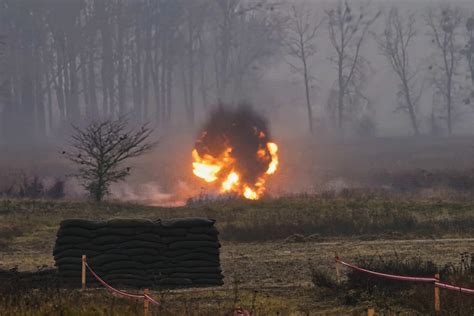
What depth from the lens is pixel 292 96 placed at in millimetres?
111812

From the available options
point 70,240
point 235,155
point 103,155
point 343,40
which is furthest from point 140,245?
point 343,40

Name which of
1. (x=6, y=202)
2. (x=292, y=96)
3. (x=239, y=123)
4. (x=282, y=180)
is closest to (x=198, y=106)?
(x=292, y=96)

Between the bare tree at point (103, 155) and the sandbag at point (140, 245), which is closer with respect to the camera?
the sandbag at point (140, 245)

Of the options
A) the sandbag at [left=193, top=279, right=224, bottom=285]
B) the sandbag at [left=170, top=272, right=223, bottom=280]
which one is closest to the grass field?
the sandbag at [left=193, top=279, right=224, bottom=285]

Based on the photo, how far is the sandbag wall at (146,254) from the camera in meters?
17.2

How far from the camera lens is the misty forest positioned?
47.5 feet

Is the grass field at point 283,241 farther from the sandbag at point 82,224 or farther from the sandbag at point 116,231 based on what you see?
the sandbag at point 82,224

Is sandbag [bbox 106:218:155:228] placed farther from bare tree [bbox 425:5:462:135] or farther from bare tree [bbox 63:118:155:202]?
bare tree [bbox 425:5:462:135]

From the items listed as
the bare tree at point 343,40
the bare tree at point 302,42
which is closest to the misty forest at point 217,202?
the bare tree at point 302,42

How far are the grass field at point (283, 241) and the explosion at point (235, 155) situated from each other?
6.16 metres

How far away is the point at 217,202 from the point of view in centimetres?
3591

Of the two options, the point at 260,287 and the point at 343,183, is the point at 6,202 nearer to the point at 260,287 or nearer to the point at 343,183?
the point at 260,287

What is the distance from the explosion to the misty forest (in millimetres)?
94

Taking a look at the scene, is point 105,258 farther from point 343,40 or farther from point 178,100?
point 178,100
